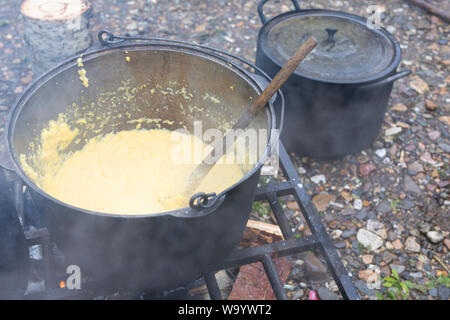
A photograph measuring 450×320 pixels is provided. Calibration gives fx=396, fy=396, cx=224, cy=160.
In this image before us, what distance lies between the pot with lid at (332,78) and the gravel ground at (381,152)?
288 millimetres

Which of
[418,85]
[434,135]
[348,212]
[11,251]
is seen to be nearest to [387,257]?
[348,212]

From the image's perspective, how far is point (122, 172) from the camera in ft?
9.03

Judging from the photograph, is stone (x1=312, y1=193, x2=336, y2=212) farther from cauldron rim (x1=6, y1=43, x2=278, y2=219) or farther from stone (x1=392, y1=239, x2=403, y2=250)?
cauldron rim (x1=6, y1=43, x2=278, y2=219)

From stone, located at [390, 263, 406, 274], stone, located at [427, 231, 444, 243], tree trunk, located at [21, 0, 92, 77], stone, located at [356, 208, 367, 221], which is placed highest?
tree trunk, located at [21, 0, 92, 77]

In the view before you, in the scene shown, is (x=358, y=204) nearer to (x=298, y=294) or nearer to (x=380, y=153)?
(x=380, y=153)

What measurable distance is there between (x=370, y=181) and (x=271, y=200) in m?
1.18

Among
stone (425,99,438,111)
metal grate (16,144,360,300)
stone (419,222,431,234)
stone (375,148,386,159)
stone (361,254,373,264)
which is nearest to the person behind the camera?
metal grate (16,144,360,300)

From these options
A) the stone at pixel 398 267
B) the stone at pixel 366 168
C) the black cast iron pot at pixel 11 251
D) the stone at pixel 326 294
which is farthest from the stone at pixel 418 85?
the black cast iron pot at pixel 11 251

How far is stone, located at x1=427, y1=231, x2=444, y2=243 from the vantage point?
3057 millimetres

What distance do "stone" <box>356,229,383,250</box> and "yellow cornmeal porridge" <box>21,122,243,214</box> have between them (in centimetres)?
117

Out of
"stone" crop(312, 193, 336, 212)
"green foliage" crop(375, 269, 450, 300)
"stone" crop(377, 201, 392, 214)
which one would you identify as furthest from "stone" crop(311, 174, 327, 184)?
"green foliage" crop(375, 269, 450, 300)

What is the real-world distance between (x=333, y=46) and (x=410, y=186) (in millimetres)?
1384

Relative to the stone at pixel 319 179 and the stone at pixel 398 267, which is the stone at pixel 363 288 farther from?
the stone at pixel 319 179

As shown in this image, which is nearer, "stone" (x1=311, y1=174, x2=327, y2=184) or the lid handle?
the lid handle
